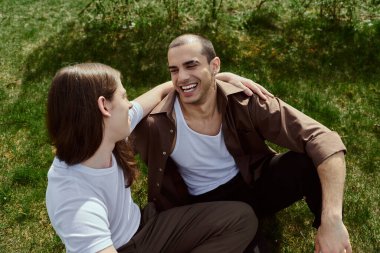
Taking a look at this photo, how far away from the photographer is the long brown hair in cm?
249

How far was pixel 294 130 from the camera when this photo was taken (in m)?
3.26

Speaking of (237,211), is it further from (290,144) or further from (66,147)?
(66,147)

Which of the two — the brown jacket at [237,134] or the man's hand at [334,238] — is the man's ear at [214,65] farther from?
the man's hand at [334,238]

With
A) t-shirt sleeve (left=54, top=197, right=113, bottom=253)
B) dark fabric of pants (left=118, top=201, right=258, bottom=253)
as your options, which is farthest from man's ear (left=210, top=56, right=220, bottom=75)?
t-shirt sleeve (left=54, top=197, right=113, bottom=253)

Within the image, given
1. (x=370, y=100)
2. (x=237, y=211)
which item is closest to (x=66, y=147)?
(x=237, y=211)

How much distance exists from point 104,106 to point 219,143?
3.73 ft

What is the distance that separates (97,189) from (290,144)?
1.45 m

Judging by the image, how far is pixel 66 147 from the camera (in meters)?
2.52

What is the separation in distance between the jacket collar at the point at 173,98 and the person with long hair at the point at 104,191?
0.80ft

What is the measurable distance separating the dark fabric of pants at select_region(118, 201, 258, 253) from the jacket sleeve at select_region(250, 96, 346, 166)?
0.58 m

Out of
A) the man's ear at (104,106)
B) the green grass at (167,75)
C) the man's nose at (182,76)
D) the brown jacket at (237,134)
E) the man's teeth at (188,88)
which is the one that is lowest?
the green grass at (167,75)

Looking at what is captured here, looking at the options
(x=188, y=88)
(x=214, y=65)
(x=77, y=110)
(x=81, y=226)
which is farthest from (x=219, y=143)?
(x=81, y=226)

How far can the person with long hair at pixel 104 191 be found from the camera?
242 cm

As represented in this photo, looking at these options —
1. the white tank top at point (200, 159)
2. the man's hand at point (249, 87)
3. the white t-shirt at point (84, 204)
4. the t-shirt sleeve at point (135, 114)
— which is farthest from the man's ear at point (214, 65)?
the white t-shirt at point (84, 204)
